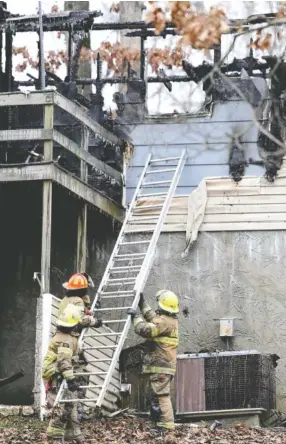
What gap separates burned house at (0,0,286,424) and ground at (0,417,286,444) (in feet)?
5.50

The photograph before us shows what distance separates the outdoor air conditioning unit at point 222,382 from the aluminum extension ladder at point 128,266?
1.04m

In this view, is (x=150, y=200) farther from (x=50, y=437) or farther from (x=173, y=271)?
(x=50, y=437)

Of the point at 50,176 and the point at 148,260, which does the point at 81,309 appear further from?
the point at 148,260

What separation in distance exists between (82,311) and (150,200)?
15.2 ft

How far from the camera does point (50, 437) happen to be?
13.7 metres

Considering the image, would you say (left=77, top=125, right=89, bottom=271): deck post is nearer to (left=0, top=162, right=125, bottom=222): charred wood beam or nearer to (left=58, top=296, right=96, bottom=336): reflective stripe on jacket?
(left=0, top=162, right=125, bottom=222): charred wood beam

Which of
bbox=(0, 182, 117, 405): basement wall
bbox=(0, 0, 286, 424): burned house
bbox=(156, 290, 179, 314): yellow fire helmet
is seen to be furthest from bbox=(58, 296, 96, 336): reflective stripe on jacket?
bbox=(0, 182, 117, 405): basement wall

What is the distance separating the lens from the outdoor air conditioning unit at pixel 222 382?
53.5 ft

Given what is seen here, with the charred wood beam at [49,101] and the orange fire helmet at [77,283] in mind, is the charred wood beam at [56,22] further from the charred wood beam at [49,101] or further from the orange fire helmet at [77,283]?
the orange fire helmet at [77,283]

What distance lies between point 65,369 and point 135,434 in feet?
3.97

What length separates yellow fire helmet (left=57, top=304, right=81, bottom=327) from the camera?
1410cm

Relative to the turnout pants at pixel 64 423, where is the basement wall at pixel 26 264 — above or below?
above

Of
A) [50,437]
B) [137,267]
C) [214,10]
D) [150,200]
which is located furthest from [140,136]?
[214,10]

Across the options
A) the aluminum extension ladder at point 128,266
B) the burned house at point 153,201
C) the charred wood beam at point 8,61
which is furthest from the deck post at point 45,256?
the charred wood beam at point 8,61
